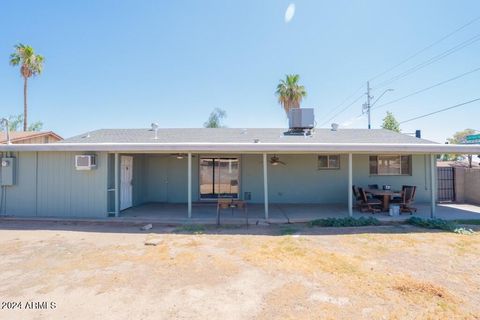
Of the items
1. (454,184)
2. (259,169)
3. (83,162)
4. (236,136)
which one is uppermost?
(236,136)

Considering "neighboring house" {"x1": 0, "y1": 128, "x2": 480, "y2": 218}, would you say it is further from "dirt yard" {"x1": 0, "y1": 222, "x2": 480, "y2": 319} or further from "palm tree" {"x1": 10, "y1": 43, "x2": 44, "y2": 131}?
"palm tree" {"x1": 10, "y1": 43, "x2": 44, "y2": 131}

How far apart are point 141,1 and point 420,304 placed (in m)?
11.5

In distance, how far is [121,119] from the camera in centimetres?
2358

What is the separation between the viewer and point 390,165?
11289mm

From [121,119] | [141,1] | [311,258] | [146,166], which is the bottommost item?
[311,258]

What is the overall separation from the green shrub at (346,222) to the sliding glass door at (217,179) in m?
4.63

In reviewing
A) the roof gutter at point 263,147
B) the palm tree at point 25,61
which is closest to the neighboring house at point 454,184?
the roof gutter at point 263,147

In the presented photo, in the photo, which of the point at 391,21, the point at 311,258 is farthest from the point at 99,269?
the point at 391,21

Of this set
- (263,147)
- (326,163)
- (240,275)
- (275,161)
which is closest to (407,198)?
(326,163)

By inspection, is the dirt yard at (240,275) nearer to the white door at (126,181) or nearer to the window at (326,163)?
the white door at (126,181)

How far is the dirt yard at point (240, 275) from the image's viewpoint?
3.14 metres

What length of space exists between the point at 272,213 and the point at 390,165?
241 inches

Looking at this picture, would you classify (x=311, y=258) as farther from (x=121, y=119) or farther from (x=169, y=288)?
(x=121, y=119)

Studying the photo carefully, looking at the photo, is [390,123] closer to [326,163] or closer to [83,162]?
[326,163]
